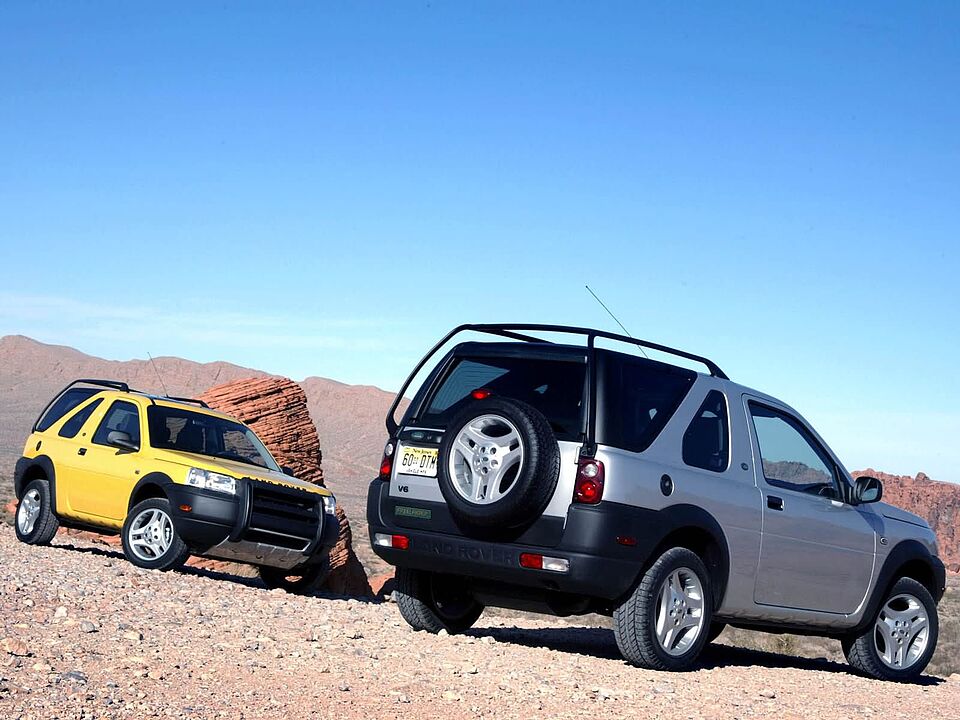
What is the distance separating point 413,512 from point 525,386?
44.2 inches

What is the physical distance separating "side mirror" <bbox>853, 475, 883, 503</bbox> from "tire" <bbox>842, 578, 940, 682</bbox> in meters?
0.94

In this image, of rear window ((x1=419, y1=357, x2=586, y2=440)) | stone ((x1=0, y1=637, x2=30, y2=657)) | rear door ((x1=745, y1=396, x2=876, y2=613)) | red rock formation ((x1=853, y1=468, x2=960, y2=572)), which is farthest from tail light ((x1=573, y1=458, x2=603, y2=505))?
red rock formation ((x1=853, y1=468, x2=960, y2=572))

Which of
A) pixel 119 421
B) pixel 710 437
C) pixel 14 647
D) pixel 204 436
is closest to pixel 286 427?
pixel 204 436

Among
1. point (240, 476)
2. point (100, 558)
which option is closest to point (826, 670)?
point (240, 476)

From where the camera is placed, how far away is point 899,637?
9742 mm

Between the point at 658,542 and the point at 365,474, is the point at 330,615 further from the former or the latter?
the point at 365,474

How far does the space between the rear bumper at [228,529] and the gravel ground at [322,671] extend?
1.38 metres

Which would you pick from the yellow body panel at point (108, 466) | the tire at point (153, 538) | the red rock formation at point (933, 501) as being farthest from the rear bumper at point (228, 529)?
the red rock formation at point (933, 501)

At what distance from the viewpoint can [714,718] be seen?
622 centimetres

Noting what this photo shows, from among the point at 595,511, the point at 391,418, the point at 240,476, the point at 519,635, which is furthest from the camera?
the point at 240,476

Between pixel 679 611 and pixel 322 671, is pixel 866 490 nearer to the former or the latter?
pixel 679 611

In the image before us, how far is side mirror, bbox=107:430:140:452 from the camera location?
12388 millimetres

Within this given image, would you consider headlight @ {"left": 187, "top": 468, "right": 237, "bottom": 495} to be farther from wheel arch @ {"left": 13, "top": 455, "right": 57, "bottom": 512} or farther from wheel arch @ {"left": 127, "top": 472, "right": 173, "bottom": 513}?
wheel arch @ {"left": 13, "top": 455, "right": 57, "bottom": 512}

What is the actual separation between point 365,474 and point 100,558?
8035cm
